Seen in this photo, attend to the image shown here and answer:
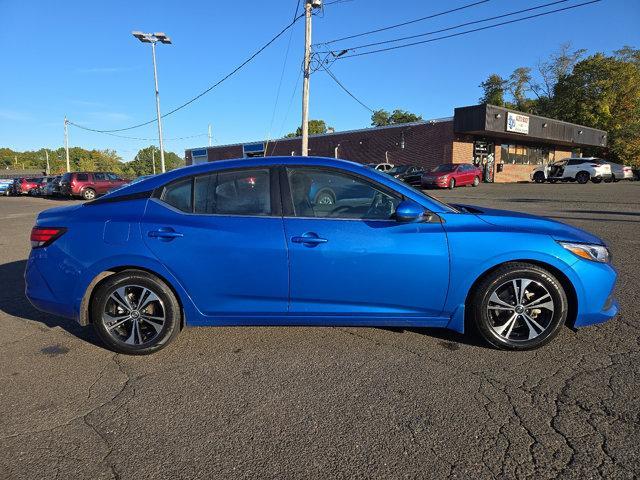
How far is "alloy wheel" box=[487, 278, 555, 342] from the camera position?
11.2 feet

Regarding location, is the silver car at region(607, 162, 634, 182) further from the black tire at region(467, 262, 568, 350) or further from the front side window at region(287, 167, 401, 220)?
the front side window at region(287, 167, 401, 220)

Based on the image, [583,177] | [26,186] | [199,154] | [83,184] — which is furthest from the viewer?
[199,154]

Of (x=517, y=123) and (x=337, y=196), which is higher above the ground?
(x=517, y=123)

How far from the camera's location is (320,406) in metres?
2.79

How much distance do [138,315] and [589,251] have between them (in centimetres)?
365

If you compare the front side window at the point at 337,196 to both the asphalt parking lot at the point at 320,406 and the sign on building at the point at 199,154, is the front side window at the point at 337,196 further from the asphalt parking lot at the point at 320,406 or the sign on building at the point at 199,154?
the sign on building at the point at 199,154

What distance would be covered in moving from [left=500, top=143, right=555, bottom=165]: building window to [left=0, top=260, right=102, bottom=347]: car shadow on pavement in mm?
36123

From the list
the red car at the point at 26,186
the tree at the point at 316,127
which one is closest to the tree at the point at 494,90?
the tree at the point at 316,127

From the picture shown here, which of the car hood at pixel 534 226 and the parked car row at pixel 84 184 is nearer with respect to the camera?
the car hood at pixel 534 226

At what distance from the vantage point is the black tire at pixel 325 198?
139 inches

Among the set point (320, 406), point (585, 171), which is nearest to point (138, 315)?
point (320, 406)

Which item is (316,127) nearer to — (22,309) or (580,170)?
(580,170)

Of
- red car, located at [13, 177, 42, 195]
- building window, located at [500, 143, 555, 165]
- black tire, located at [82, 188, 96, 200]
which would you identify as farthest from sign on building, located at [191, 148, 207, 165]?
building window, located at [500, 143, 555, 165]

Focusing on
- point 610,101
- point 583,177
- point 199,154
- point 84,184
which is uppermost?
point 610,101
